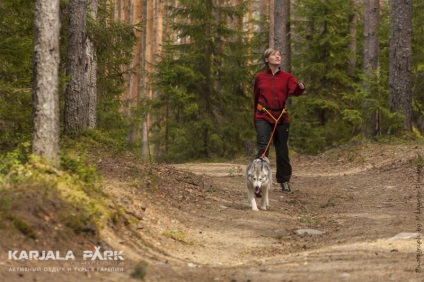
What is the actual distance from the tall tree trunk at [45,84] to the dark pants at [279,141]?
432 centimetres

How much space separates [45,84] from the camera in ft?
26.9

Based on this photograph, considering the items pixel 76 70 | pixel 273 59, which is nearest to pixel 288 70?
pixel 76 70

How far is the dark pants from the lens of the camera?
11867mm

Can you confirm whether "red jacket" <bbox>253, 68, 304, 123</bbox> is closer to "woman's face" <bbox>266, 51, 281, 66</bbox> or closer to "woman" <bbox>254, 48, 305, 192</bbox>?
"woman" <bbox>254, 48, 305, 192</bbox>

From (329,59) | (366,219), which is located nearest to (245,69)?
(329,59)

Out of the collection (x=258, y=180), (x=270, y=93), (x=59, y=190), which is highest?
(x=270, y=93)

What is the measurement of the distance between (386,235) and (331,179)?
24.5ft

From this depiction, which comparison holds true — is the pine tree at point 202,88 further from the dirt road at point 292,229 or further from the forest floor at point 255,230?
the forest floor at point 255,230


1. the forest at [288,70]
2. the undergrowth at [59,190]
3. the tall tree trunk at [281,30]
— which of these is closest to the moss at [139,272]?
the undergrowth at [59,190]

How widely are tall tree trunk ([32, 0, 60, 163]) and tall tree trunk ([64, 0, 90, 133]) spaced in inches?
199

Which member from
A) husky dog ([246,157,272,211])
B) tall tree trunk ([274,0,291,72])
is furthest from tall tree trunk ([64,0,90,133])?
tall tree trunk ([274,0,291,72])

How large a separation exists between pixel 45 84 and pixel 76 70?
17.6 feet

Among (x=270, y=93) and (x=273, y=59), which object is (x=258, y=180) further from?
(x=273, y=59)

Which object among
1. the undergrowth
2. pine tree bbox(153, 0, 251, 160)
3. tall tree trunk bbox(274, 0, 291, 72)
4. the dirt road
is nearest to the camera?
the dirt road
